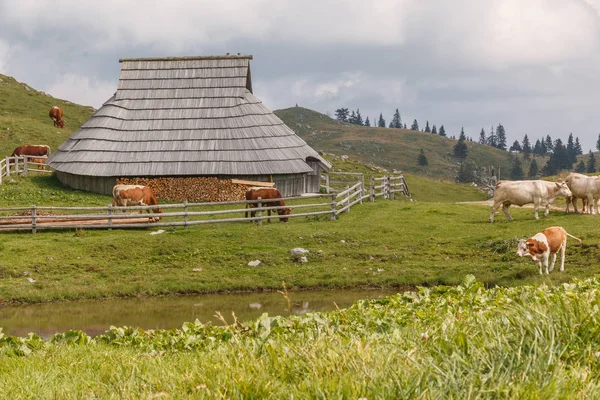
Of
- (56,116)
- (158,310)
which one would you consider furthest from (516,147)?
(158,310)

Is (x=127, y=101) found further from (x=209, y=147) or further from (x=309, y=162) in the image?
(x=309, y=162)

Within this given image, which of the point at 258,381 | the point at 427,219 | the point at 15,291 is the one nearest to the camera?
the point at 258,381

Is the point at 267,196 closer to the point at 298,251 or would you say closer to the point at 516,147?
the point at 298,251

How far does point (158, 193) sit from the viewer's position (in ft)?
107

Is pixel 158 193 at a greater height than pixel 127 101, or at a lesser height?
lesser

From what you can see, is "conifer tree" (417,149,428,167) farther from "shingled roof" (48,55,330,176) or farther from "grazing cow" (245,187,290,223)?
"grazing cow" (245,187,290,223)

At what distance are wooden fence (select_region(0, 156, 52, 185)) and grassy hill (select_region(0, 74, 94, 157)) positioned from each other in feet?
12.7

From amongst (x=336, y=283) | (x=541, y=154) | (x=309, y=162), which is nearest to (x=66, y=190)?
(x=309, y=162)

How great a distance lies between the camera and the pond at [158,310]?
1435 cm

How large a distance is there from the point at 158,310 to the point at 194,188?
16.9 metres

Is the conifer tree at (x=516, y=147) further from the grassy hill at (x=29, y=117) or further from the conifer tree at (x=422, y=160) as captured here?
the grassy hill at (x=29, y=117)

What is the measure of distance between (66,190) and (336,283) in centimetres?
1974

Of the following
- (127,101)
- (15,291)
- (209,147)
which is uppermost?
(127,101)

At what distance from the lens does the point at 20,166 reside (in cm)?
3731
